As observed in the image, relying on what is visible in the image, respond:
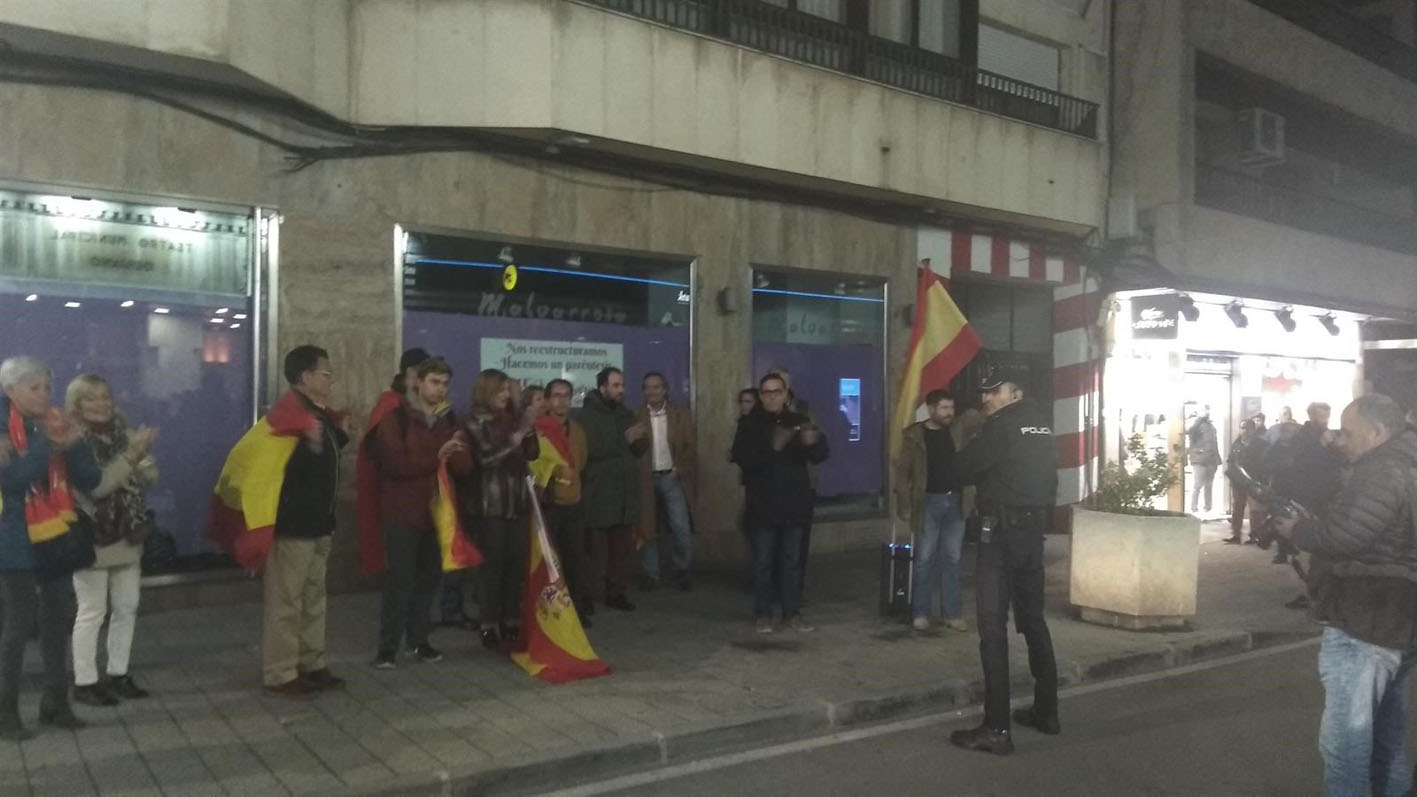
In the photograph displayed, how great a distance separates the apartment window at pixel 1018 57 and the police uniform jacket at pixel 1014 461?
9.14m

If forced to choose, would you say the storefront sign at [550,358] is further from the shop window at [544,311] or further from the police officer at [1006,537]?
the police officer at [1006,537]

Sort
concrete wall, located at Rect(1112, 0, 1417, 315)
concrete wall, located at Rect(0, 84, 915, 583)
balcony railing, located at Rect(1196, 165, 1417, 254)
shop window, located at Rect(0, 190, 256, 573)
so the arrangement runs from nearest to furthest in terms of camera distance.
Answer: shop window, located at Rect(0, 190, 256, 573) → concrete wall, located at Rect(0, 84, 915, 583) → concrete wall, located at Rect(1112, 0, 1417, 315) → balcony railing, located at Rect(1196, 165, 1417, 254)

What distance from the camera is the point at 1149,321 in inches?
625

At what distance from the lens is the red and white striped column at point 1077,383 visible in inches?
621

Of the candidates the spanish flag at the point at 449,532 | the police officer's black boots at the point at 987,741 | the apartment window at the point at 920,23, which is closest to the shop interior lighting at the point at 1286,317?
the apartment window at the point at 920,23

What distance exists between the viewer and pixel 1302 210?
61.5 feet

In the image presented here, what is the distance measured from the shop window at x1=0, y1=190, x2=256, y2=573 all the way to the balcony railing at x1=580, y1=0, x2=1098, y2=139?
3.98 m

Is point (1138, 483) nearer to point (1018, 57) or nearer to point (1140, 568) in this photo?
point (1140, 568)

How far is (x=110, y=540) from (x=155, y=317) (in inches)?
113

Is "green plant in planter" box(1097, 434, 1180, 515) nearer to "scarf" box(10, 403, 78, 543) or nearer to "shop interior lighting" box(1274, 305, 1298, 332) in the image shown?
"scarf" box(10, 403, 78, 543)

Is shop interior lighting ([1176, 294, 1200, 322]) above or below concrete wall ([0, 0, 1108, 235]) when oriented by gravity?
below

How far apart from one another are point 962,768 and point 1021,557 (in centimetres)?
121

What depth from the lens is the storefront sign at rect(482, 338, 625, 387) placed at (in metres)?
10.2

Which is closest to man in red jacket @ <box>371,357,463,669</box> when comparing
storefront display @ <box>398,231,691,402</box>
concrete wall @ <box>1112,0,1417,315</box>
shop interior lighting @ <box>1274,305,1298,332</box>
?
storefront display @ <box>398,231,691,402</box>
